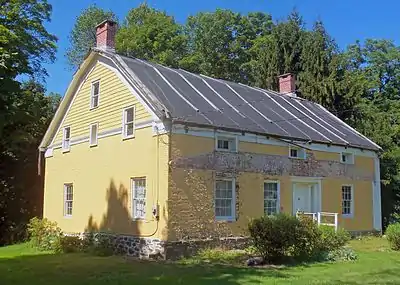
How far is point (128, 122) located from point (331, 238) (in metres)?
8.32

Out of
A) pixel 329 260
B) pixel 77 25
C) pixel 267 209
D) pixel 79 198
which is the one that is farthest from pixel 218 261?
pixel 77 25

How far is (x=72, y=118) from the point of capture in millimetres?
22016

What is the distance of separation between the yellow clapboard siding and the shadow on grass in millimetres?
5431

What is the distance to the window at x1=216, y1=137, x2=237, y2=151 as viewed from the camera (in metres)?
17.0

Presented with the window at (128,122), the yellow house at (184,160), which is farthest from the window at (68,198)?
the window at (128,122)

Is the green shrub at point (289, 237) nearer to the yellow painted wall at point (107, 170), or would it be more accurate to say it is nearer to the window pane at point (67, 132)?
the yellow painted wall at point (107, 170)

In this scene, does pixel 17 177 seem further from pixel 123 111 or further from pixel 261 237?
pixel 261 237

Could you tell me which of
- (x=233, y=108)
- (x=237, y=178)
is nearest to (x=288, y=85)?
(x=233, y=108)

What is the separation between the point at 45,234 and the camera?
68.2 ft

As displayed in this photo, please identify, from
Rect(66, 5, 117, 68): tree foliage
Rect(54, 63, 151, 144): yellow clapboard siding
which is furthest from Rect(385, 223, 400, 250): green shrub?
Rect(66, 5, 117, 68): tree foliage

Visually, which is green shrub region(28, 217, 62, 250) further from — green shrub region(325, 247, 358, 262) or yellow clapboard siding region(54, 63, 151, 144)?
green shrub region(325, 247, 358, 262)

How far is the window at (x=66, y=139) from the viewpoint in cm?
2214

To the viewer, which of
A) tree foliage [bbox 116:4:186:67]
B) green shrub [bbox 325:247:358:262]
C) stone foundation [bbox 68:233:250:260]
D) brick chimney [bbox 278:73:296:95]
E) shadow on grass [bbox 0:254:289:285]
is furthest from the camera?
tree foliage [bbox 116:4:186:67]

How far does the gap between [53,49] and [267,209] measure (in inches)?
694
